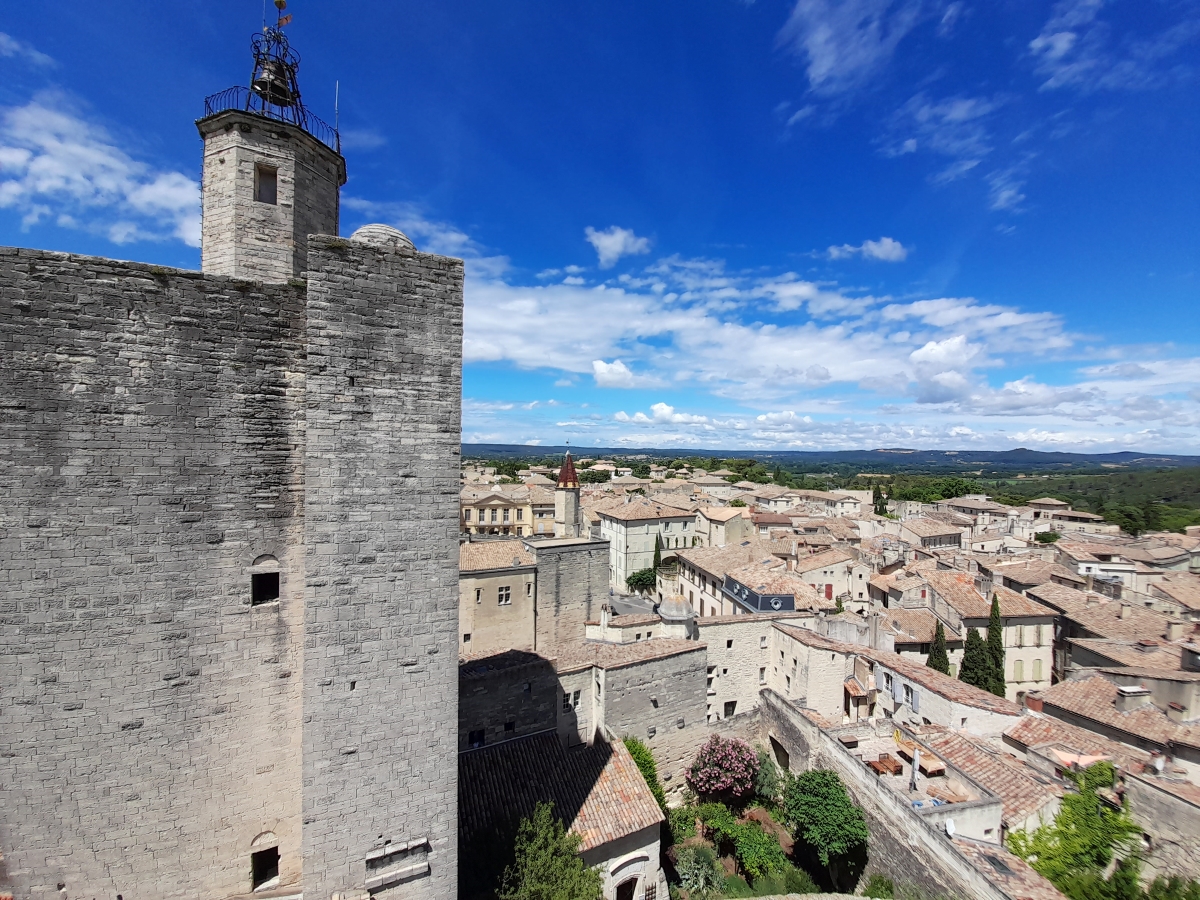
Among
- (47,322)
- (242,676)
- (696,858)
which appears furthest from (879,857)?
(47,322)

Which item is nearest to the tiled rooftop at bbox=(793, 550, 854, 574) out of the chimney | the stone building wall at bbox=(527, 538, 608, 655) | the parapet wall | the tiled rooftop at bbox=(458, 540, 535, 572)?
the stone building wall at bbox=(527, 538, 608, 655)

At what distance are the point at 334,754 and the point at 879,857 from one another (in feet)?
50.3

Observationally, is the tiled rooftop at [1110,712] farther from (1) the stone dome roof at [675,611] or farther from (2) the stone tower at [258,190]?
(2) the stone tower at [258,190]

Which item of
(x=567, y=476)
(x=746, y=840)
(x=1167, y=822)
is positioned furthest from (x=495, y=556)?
(x=1167, y=822)

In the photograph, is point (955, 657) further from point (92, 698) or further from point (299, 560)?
point (92, 698)

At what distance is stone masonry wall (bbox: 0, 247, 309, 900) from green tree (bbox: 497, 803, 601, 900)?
4222 millimetres

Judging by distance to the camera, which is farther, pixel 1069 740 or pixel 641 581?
pixel 641 581

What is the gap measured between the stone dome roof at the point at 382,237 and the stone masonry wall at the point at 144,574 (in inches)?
49.8

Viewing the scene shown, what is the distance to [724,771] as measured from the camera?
18.0 metres

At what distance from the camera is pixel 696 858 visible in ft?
52.7

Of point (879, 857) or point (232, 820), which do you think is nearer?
point (232, 820)

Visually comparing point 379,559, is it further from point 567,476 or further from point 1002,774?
point 567,476

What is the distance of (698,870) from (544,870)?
8.33m

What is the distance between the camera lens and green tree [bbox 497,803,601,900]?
980 centimetres
